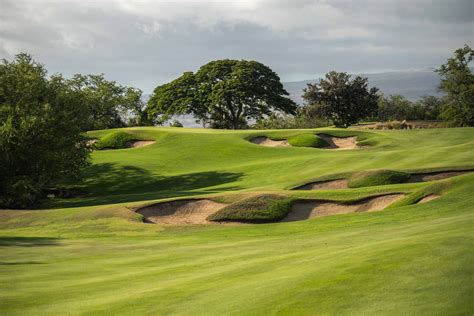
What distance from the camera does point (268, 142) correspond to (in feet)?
199

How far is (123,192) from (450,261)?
39362mm

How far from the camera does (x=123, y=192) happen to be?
48156 mm

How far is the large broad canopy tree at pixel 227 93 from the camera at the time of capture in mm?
89688

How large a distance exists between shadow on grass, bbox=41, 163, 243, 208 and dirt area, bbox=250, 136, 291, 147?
37.4 ft

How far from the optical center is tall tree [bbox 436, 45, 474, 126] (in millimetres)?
79137

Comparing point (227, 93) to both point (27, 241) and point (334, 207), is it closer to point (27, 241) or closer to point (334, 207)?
point (334, 207)

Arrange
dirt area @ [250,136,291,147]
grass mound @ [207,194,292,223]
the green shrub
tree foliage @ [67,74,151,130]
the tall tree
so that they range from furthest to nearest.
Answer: tree foliage @ [67,74,151,130], the tall tree, the green shrub, dirt area @ [250,136,291,147], grass mound @ [207,194,292,223]

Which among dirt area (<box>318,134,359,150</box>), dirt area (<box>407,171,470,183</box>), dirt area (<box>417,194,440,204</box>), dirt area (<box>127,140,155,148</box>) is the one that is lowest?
dirt area (<box>417,194,440,204</box>)

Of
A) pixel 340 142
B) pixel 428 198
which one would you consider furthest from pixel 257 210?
pixel 340 142

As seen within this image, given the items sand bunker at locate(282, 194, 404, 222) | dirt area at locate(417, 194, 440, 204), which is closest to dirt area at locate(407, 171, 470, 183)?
sand bunker at locate(282, 194, 404, 222)

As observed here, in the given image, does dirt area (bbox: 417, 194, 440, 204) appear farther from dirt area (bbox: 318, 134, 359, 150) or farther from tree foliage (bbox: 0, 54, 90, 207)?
dirt area (bbox: 318, 134, 359, 150)

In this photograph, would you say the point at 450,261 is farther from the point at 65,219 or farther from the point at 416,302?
the point at 65,219

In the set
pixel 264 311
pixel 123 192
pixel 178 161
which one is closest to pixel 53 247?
pixel 264 311

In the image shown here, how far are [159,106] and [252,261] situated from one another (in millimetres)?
81178
